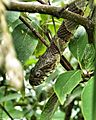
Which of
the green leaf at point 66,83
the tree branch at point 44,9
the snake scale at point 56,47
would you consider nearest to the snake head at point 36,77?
the snake scale at point 56,47

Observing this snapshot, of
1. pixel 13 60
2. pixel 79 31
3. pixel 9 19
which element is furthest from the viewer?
pixel 79 31

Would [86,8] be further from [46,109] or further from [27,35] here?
[46,109]

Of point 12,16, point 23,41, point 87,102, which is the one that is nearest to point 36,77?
point 23,41

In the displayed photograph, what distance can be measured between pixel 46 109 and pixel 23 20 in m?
0.30

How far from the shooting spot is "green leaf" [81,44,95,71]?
101 centimetres

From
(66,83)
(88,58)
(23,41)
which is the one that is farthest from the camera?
(23,41)

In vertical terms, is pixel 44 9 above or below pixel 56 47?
above

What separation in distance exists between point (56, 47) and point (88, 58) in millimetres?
133

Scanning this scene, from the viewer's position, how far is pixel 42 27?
1215 mm

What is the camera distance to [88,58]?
40.0 inches

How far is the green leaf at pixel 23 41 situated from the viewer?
3.54 feet

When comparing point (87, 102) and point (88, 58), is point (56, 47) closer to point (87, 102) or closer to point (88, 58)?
point (88, 58)

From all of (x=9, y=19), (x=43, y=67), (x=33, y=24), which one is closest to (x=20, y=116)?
(x=43, y=67)

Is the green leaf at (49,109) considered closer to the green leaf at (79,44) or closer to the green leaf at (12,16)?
the green leaf at (79,44)
